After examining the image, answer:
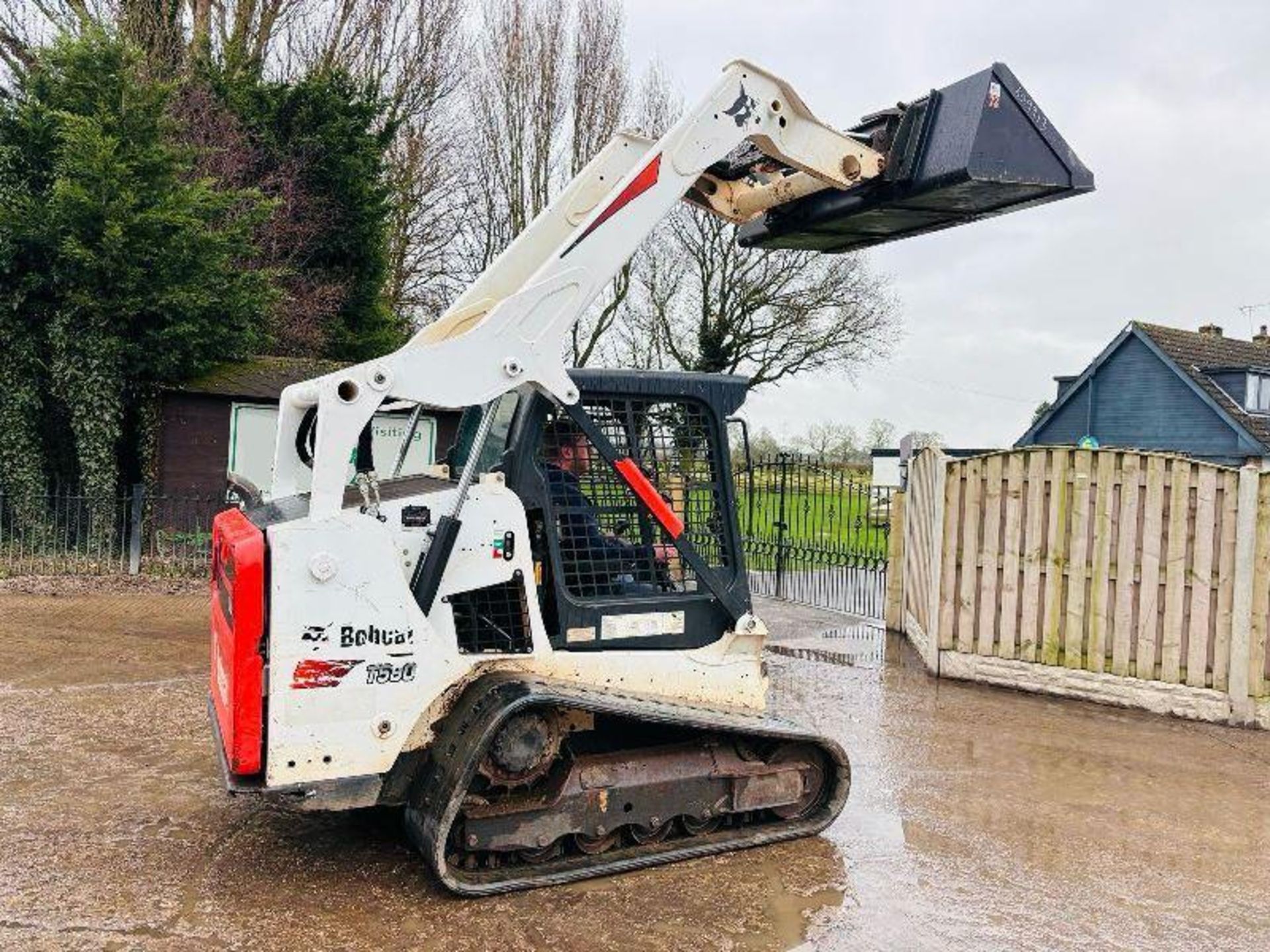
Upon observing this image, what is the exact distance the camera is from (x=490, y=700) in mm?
4324

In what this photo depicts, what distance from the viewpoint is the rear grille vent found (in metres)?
4.59

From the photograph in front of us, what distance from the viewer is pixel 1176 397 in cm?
2998

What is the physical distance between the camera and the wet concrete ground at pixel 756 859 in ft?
13.6

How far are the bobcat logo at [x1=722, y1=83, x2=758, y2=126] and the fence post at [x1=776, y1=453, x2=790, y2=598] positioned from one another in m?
7.95

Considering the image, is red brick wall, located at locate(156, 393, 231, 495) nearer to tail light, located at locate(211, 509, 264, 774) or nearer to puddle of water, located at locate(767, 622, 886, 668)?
puddle of water, located at locate(767, 622, 886, 668)

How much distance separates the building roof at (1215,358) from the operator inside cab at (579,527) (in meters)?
27.9

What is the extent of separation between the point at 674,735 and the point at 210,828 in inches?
88.5

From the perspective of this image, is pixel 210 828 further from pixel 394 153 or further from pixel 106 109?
pixel 394 153

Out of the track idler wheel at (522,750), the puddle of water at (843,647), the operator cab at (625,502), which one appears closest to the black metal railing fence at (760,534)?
the puddle of water at (843,647)

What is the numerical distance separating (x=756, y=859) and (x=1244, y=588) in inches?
185

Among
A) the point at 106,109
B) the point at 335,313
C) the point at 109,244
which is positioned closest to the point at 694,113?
the point at 109,244

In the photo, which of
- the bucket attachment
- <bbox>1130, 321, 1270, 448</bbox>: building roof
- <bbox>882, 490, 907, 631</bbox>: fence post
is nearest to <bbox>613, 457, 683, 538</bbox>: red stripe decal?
the bucket attachment

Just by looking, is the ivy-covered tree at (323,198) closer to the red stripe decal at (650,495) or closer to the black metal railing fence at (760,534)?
the black metal railing fence at (760,534)

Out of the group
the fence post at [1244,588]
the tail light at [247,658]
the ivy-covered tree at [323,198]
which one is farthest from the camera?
the ivy-covered tree at [323,198]
